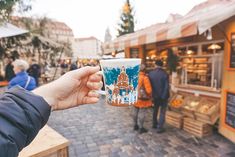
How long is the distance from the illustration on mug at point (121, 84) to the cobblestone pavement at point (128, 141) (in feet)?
10.3

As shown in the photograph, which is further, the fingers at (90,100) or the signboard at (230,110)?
the signboard at (230,110)

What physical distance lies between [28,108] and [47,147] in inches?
54.8

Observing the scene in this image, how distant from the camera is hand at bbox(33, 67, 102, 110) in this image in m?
0.94

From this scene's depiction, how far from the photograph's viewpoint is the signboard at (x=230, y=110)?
4219mm

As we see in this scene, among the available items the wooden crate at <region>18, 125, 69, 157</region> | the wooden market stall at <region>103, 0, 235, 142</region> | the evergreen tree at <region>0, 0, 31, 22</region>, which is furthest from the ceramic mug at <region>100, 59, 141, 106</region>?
the evergreen tree at <region>0, 0, 31, 22</region>

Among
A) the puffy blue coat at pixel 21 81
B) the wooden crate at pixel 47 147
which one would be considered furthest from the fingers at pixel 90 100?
the puffy blue coat at pixel 21 81

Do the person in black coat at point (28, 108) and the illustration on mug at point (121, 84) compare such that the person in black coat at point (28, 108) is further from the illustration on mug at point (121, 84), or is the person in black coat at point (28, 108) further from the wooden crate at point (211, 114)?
the wooden crate at point (211, 114)

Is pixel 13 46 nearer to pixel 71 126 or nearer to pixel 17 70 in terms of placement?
pixel 71 126

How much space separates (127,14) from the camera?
25.1m

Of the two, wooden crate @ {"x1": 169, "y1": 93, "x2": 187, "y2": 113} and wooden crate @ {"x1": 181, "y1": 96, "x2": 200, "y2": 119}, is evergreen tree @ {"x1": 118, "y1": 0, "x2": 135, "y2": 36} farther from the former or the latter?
wooden crate @ {"x1": 181, "y1": 96, "x2": 200, "y2": 119}

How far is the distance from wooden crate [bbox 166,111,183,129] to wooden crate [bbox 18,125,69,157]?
3.58m

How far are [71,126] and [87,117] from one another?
90 cm

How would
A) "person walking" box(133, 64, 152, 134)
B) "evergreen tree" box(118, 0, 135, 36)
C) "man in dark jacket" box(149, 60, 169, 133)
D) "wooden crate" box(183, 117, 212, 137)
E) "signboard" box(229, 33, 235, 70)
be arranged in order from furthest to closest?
"evergreen tree" box(118, 0, 135, 36) → "man in dark jacket" box(149, 60, 169, 133) → "wooden crate" box(183, 117, 212, 137) → "person walking" box(133, 64, 152, 134) → "signboard" box(229, 33, 235, 70)

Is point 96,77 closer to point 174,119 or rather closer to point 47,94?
point 47,94
